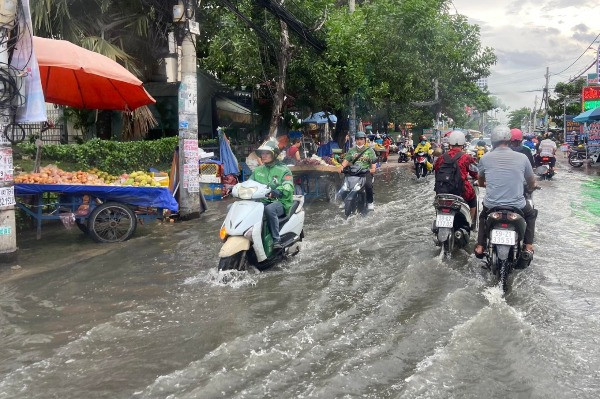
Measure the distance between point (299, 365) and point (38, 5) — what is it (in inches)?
457

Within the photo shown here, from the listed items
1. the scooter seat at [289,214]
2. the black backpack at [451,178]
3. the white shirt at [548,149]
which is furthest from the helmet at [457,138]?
the white shirt at [548,149]

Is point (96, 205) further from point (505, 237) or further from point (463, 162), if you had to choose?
point (505, 237)

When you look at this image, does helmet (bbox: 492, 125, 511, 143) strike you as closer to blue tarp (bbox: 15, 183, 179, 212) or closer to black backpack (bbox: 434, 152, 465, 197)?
black backpack (bbox: 434, 152, 465, 197)

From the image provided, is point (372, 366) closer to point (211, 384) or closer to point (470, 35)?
point (211, 384)

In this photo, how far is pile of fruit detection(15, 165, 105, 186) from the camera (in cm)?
835

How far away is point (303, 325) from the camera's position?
487 centimetres

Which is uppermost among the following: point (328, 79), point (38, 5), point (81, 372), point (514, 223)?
point (38, 5)

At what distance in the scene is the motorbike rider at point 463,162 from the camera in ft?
24.7

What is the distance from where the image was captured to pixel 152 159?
13.9m

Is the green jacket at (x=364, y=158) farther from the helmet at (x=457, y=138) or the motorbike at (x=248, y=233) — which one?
the motorbike at (x=248, y=233)

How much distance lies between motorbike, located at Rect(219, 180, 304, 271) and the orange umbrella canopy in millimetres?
3915

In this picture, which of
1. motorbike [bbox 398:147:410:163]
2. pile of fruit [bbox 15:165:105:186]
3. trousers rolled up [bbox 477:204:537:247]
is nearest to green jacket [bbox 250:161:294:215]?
trousers rolled up [bbox 477:204:537:247]

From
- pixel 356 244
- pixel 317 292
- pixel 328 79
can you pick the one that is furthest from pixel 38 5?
pixel 317 292

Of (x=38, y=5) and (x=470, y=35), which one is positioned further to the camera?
(x=470, y=35)
